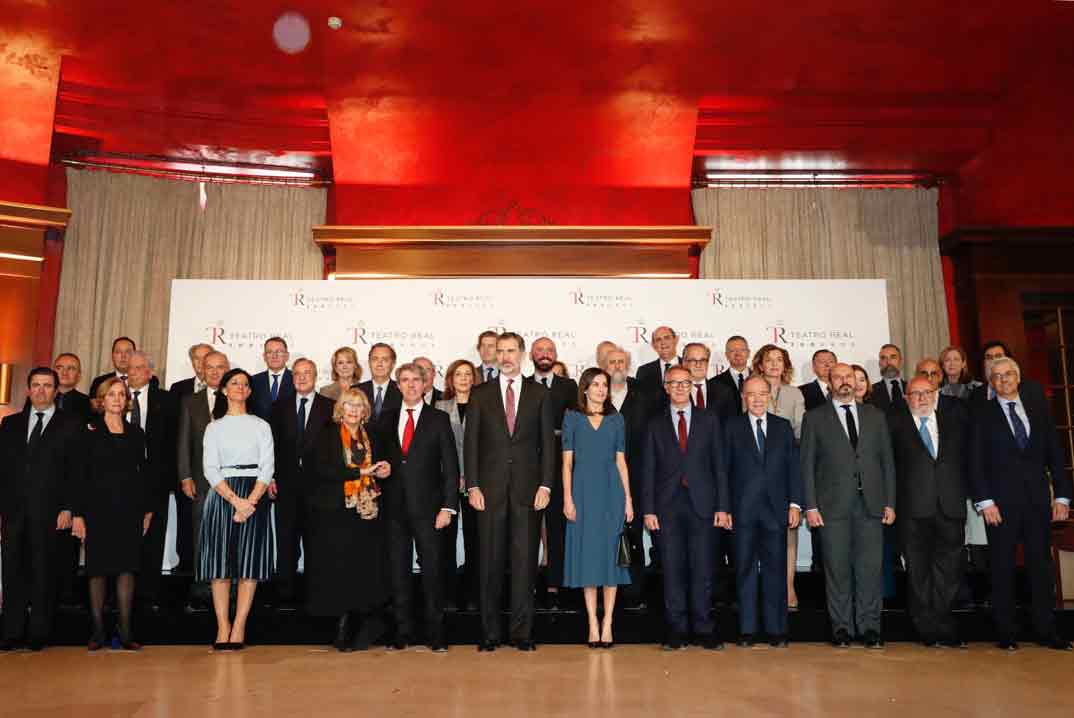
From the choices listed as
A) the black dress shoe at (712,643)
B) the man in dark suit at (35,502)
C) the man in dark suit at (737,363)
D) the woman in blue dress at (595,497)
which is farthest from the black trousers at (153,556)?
the man in dark suit at (737,363)

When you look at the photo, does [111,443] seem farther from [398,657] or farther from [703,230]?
[703,230]

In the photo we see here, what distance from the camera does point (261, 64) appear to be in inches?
260

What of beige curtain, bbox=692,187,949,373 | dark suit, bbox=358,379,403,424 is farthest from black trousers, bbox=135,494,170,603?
beige curtain, bbox=692,187,949,373

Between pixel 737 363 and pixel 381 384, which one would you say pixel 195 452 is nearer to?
pixel 381 384

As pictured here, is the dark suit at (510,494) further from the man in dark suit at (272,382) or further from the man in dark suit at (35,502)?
the man in dark suit at (35,502)

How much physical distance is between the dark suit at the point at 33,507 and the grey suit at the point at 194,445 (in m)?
0.50

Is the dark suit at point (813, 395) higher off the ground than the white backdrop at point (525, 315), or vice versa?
the white backdrop at point (525, 315)

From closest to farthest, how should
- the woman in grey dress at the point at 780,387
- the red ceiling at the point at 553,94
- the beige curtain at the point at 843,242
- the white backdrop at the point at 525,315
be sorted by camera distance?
the woman in grey dress at the point at 780,387
the red ceiling at the point at 553,94
the white backdrop at the point at 525,315
the beige curtain at the point at 843,242

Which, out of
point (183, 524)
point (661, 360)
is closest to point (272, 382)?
point (183, 524)

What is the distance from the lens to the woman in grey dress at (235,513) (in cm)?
449

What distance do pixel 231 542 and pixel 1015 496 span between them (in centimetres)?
404

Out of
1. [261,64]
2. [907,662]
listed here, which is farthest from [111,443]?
[907,662]

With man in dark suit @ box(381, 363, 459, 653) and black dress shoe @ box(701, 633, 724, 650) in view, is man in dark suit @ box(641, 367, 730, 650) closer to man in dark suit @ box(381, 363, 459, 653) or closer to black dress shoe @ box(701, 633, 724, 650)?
black dress shoe @ box(701, 633, 724, 650)

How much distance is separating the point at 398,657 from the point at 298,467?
130 cm
